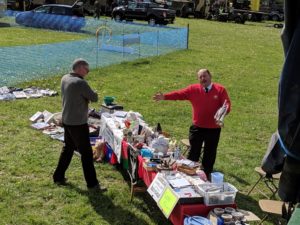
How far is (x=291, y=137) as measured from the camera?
1.95 meters

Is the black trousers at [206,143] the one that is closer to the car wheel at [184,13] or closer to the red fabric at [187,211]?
the red fabric at [187,211]

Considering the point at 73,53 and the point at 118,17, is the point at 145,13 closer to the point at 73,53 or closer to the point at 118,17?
the point at 118,17

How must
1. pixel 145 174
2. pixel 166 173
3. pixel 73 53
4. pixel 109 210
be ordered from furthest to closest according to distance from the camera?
pixel 73 53
pixel 109 210
pixel 145 174
pixel 166 173

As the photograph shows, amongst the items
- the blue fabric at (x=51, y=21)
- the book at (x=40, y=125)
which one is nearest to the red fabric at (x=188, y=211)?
the book at (x=40, y=125)

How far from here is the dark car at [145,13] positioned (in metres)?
36.2

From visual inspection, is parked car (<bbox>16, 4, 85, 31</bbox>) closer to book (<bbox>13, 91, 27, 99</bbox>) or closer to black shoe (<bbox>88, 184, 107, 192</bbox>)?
book (<bbox>13, 91, 27, 99</bbox>)

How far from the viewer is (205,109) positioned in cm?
679

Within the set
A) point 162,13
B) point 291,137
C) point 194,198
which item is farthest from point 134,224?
point 162,13

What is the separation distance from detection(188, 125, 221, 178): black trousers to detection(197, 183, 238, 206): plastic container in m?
1.81

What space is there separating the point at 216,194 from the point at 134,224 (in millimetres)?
1374

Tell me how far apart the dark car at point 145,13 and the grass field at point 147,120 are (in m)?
15.4

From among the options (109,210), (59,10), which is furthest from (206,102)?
(59,10)

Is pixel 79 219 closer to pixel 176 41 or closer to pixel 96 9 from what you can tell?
pixel 176 41

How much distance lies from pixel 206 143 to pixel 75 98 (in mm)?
2066
